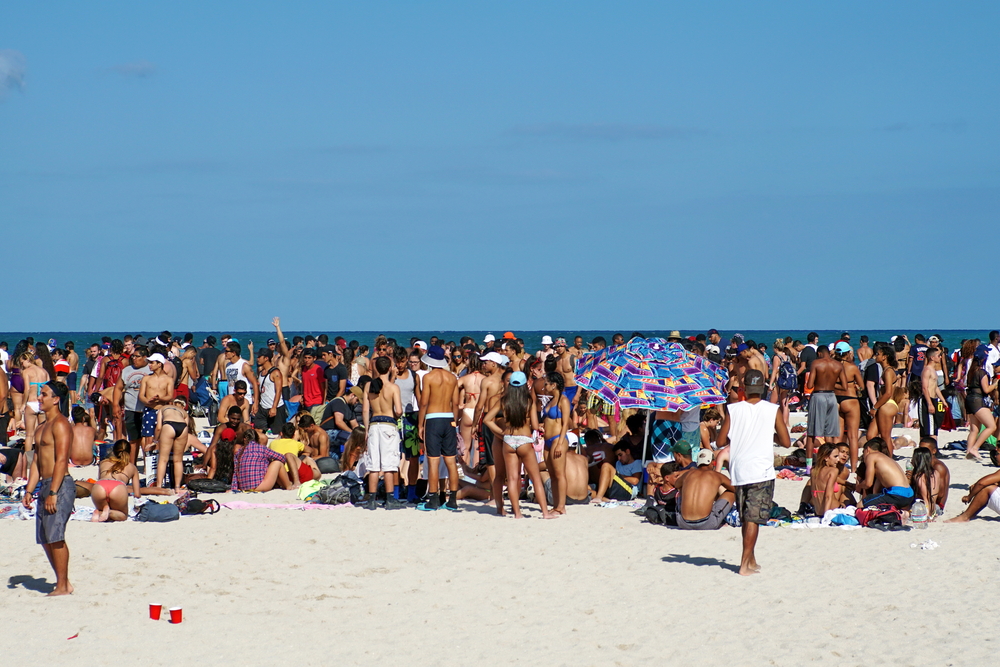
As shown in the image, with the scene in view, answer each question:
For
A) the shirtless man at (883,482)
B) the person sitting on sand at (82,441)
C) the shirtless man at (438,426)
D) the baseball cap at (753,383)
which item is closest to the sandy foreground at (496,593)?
the shirtless man at (883,482)

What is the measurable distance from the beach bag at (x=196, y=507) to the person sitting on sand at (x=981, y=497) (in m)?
6.82

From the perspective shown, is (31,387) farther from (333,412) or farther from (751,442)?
(751,442)

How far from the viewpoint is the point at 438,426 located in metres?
10.3

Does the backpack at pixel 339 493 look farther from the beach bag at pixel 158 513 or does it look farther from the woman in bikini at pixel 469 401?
the beach bag at pixel 158 513

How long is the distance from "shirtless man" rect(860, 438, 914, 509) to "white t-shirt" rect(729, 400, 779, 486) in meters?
2.51

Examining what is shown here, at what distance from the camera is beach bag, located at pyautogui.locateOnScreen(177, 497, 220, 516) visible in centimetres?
1010

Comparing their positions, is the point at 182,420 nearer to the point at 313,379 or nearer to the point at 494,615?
the point at 313,379

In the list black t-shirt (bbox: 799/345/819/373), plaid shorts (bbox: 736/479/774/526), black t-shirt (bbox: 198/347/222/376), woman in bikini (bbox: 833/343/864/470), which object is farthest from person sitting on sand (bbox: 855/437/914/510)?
black t-shirt (bbox: 198/347/222/376)

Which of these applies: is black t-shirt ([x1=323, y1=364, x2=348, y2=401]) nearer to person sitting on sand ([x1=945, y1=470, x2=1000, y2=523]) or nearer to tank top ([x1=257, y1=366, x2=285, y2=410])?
tank top ([x1=257, y1=366, x2=285, y2=410])

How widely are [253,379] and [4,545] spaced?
273 inches

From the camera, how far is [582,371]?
11297 mm

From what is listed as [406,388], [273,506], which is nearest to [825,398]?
[406,388]

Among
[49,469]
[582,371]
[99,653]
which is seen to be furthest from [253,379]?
[99,653]

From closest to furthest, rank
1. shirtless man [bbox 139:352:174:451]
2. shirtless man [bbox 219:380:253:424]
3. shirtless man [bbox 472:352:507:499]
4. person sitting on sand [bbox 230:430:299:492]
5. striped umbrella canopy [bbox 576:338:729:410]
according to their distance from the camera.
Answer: shirtless man [bbox 472:352:507:499] < striped umbrella canopy [bbox 576:338:729:410] < person sitting on sand [bbox 230:430:299:492] < shirtless man [bbox 139:352:174:451] < shirtless man [bbox 219:380:253:424]
